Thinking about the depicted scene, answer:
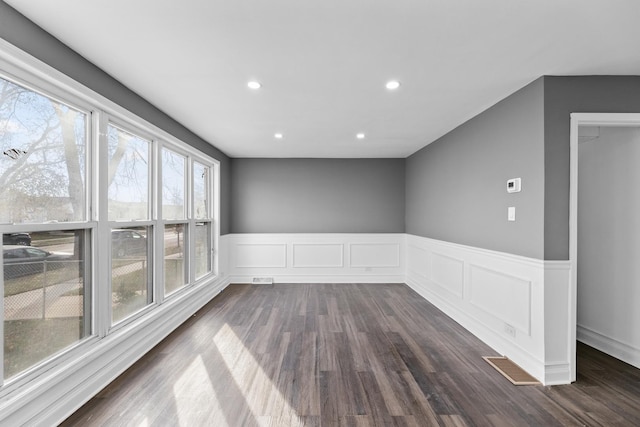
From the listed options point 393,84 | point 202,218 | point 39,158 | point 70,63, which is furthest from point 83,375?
point 393,84

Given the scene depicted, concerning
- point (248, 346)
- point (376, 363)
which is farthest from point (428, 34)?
point (248, 346)

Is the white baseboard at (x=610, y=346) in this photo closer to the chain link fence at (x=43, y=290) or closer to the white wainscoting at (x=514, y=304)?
the white wainscoting at (x=514, y=304)

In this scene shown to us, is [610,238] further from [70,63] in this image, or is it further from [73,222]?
[70,63]

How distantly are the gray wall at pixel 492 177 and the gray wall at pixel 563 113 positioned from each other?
0.05 metres

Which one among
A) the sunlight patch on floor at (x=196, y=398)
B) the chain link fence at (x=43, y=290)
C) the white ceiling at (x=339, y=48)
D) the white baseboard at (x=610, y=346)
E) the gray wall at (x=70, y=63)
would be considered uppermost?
the white ceiling at (x=339, y=48)

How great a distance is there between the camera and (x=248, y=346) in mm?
2980

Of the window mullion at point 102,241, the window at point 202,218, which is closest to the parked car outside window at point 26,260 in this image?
the window mullion at point 102,241

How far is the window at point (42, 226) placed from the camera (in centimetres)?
170

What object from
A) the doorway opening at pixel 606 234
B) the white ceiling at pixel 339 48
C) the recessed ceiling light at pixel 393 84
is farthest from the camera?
the recessed ceiling light at pixel 393 84

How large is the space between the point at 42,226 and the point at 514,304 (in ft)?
12.5

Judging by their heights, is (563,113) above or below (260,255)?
above

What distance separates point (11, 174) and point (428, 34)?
2687 millimetres

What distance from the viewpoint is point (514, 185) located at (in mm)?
2713

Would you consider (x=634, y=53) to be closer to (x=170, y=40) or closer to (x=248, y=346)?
(x=170, y=40)
